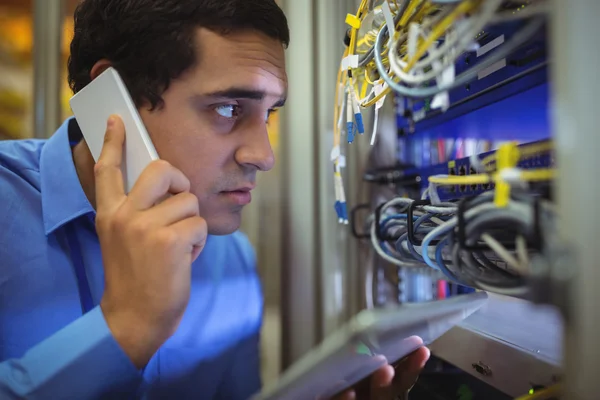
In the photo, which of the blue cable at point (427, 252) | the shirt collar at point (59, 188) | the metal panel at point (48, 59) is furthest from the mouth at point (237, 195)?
the metal panel at point (48, 59)

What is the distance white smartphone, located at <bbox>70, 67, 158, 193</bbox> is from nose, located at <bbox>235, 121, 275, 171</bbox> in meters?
0.17

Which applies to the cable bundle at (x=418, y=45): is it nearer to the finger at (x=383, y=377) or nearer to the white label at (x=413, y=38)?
the white label at (x=413, y=38)

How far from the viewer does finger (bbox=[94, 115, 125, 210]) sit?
1.99ft

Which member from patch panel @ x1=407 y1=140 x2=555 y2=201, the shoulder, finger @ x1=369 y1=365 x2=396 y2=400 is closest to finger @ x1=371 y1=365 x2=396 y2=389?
finger @ x1=369 y1=365 x2=396 y2=400

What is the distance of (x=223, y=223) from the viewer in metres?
0.79

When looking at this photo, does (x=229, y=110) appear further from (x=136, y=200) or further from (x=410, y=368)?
(x=410, y=368)

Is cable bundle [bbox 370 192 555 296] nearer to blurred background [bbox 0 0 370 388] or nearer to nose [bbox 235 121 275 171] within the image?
nose [bbox 235 121 275 171]

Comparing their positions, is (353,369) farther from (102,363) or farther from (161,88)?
(161,88)

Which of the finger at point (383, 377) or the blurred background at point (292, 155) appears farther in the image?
the blurred background at point (292, 155)

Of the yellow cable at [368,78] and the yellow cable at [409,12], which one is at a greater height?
the yellow cable at [409,12]

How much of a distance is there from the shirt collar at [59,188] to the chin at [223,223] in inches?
10.2

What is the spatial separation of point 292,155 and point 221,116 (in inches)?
15.8

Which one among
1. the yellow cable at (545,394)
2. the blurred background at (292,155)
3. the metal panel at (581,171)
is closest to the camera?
the metal panel at (581,171)

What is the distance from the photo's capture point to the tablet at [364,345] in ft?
1.34
